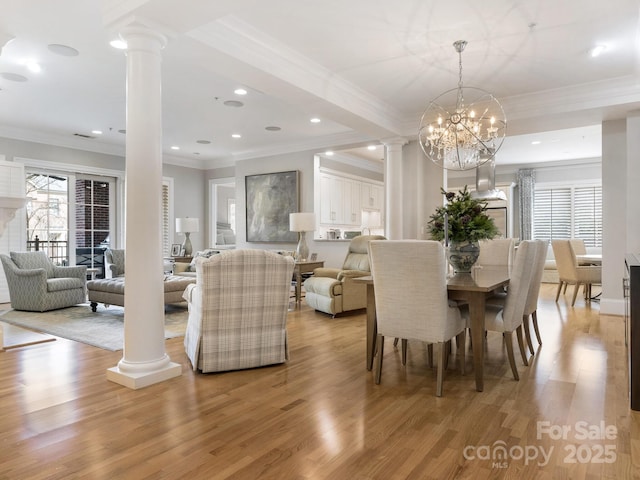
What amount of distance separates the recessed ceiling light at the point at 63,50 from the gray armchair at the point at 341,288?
3.63 m

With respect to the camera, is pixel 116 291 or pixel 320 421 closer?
pixel 320 421

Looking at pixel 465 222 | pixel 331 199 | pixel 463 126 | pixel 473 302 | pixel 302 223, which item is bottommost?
pixel 473 302

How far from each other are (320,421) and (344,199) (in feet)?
22.5

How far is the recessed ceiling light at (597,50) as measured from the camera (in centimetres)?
403

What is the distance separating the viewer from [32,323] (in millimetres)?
4977

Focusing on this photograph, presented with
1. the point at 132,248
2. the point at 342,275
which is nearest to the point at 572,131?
the point at 342,275

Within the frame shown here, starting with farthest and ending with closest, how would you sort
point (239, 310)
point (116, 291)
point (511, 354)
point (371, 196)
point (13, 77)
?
1. point (371, 196)
2. point (116, 291)
3. point (13, 77)
4. point (239, 310)
5. point (511, 354)

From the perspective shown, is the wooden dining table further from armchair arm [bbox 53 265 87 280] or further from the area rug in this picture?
armchair arm [bbox 53 265 87 280]

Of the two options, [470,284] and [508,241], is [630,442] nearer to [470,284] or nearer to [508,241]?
[470,284]

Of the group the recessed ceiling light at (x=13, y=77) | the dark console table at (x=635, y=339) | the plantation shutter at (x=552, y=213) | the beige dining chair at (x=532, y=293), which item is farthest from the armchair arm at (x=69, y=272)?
the plantation shutter at (x=552, y=213)

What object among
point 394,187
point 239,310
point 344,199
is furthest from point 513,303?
point 344,199

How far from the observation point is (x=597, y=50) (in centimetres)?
409

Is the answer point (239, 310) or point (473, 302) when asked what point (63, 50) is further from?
point (473, 302)

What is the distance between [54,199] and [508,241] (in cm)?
738
